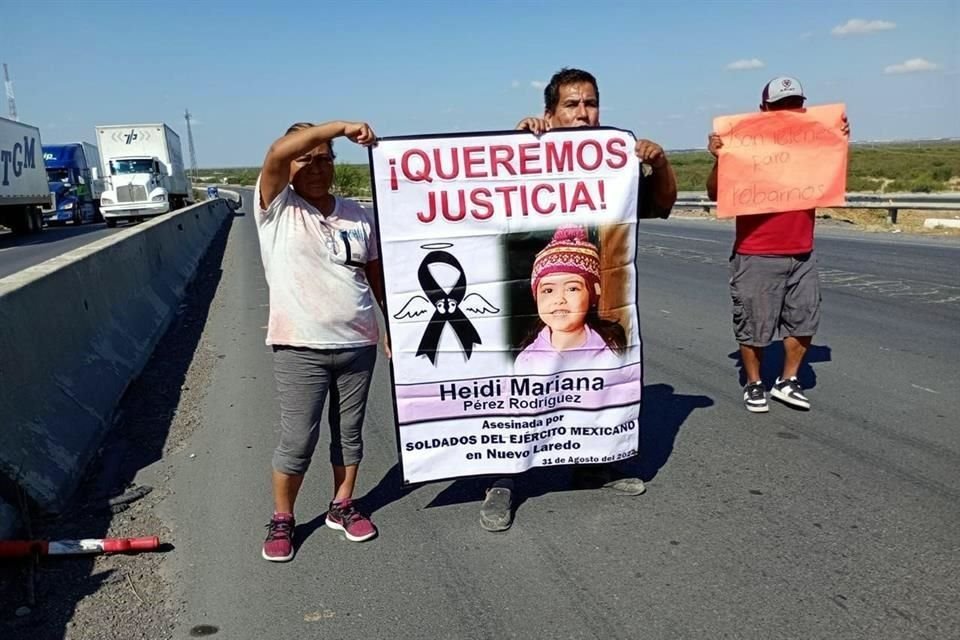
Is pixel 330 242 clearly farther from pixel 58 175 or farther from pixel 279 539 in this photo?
pixel 58 175

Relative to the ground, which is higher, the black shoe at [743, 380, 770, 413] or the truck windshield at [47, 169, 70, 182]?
the truck windshield at [47, 169, 70, 182]

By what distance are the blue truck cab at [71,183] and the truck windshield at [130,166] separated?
9.00ft

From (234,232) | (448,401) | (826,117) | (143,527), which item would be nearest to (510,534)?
(448,401)

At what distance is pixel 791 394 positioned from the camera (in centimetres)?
552

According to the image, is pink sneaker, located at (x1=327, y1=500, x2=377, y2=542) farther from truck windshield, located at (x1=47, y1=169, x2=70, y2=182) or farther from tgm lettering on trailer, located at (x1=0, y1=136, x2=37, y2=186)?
truck windshield, located at (x1=47, y1=169, x2=70, y2=182)

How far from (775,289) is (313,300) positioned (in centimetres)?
341

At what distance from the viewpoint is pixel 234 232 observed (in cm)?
2845

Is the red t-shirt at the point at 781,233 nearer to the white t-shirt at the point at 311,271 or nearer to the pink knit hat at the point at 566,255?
the pink knit hat at the point at 566,255

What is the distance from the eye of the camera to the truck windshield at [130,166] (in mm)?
35963

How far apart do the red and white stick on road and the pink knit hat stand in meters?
2.15

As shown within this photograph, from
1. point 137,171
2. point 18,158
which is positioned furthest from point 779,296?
point 137,171

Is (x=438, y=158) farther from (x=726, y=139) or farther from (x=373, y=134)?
(x=726, y=139)

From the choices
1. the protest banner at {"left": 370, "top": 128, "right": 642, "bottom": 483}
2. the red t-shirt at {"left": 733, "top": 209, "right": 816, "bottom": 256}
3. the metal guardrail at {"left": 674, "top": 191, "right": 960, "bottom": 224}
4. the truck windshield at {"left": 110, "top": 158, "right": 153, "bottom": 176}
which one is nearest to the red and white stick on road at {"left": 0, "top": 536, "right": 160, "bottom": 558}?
the protest banner at {"left": 370, "top": 128, "right": 642, "bottom": 483}

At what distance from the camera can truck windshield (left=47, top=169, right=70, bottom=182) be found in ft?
121
